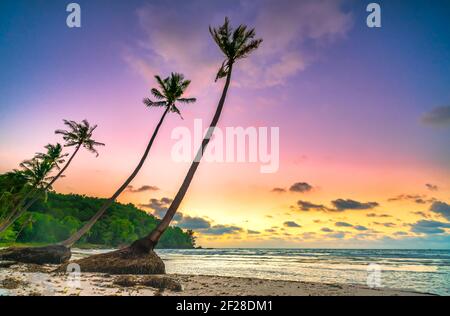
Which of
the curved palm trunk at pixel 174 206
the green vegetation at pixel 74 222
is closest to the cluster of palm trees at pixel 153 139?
the curved palm trunk at pixel 174 206

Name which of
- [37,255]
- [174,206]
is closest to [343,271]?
[174,206]

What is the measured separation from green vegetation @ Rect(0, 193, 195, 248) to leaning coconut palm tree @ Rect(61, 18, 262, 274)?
46871 millimetres

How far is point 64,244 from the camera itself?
88.4 ft

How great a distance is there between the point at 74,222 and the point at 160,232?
331 feet

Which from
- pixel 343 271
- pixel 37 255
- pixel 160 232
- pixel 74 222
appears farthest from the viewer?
pixel 74 222

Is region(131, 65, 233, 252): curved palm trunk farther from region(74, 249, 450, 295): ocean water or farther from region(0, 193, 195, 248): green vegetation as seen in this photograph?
region(0, 193, 195, 248): green vegetation

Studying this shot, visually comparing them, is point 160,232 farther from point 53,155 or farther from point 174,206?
point 53,155

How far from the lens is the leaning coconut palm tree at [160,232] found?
57.4 ft

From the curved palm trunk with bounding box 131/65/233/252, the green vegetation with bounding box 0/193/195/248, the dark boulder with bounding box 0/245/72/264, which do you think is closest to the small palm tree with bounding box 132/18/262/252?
the curved palm trunk with bounding box 131/65/233/252

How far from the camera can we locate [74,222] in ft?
348

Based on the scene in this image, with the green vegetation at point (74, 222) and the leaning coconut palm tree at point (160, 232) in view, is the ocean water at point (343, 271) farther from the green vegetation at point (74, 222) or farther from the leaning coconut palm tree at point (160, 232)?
the green vegetation at point (74, 222)
